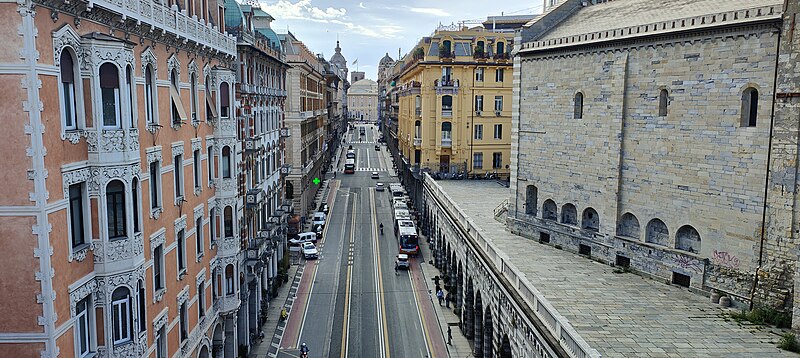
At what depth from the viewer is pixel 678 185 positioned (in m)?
29.8

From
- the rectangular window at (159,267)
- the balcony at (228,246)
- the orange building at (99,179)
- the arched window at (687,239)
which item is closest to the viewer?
the orange building at (99,179)

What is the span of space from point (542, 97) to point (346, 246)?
98.6ft

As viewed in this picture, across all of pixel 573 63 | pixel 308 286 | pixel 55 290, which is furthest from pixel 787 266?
pixel 308 286

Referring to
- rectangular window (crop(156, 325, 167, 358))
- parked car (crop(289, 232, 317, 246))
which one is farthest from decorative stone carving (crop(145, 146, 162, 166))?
parked car (crop(289, 232, 317, 246))

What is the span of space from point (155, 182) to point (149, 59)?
4478 millimetres

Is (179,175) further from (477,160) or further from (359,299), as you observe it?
→ (477,160)

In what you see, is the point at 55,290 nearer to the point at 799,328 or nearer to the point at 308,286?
the point at 799,328

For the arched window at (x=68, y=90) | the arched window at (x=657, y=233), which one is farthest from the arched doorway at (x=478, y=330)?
the arched window at (x=68, y=90)

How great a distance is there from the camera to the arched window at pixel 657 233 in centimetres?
3092

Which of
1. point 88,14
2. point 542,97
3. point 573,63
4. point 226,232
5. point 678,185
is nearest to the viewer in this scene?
point 88,14

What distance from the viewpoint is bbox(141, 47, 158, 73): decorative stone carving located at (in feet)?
69.2

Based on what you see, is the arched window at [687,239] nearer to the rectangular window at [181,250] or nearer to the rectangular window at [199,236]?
the rectangular window at [199,236]

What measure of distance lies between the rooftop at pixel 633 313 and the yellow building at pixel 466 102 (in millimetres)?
36088

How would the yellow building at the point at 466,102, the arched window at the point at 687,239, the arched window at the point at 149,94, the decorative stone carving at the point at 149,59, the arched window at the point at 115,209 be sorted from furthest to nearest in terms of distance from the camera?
1. the yellow building at the point at 466,102
2. the arched window at the point at 687,239
3. the arched window at the point at 149,94
4. the decorative stone carving at the point at 149,59
5. the arched window at the point at 115,209
